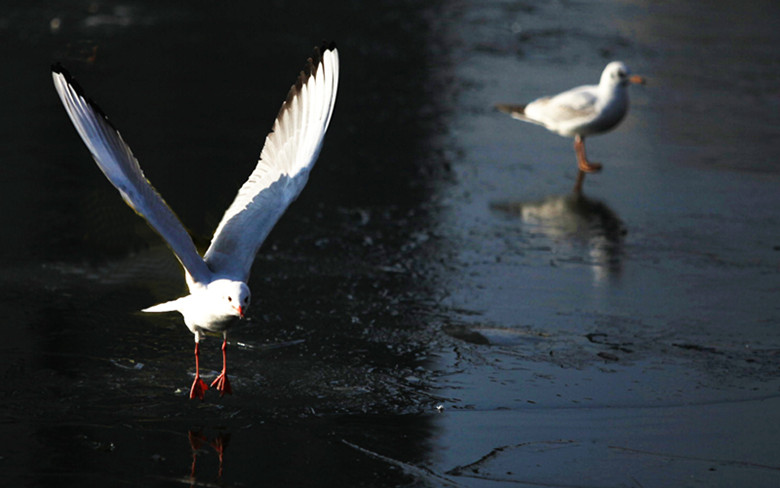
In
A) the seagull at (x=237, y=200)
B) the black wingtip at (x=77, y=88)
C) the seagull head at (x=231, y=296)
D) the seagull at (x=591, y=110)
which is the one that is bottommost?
the seagull head at (x=231, y=296)

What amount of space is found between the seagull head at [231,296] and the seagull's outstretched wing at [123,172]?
17 cm

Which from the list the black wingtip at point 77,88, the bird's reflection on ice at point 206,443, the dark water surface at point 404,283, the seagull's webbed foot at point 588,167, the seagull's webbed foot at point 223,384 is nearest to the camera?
the bird's reflection on ice at point 206,443

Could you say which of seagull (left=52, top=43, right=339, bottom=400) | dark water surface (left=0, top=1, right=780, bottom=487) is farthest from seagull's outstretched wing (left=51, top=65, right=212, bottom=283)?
dark water surface (left=0, top=1, right=780, bottom=487)

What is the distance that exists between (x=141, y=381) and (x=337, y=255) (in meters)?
2.49

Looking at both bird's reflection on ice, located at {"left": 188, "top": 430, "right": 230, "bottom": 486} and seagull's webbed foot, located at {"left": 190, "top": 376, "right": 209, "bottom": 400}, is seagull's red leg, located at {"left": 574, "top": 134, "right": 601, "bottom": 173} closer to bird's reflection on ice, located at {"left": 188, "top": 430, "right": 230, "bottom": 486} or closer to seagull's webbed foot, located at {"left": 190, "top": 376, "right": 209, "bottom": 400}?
seagull's webbed foot, located at {"left": 190, "top": 376, "right": 209, "bottom": 400}

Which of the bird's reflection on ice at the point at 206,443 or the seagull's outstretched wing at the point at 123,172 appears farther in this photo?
the seagull's outstretched wing at the point at 123,172

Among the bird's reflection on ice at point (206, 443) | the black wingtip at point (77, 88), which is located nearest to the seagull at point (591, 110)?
the black wingtip at point (77, 88)

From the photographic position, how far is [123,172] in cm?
545

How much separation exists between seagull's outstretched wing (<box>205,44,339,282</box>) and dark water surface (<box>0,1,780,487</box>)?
2.25ft

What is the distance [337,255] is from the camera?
8031 millimetres

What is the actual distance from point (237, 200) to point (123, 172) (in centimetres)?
82

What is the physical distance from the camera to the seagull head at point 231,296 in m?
5.21

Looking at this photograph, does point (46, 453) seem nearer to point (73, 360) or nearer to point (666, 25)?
point (73, 360)

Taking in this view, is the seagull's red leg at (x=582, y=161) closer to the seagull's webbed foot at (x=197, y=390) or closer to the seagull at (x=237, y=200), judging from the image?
the seagull at (x=237, y=200)
